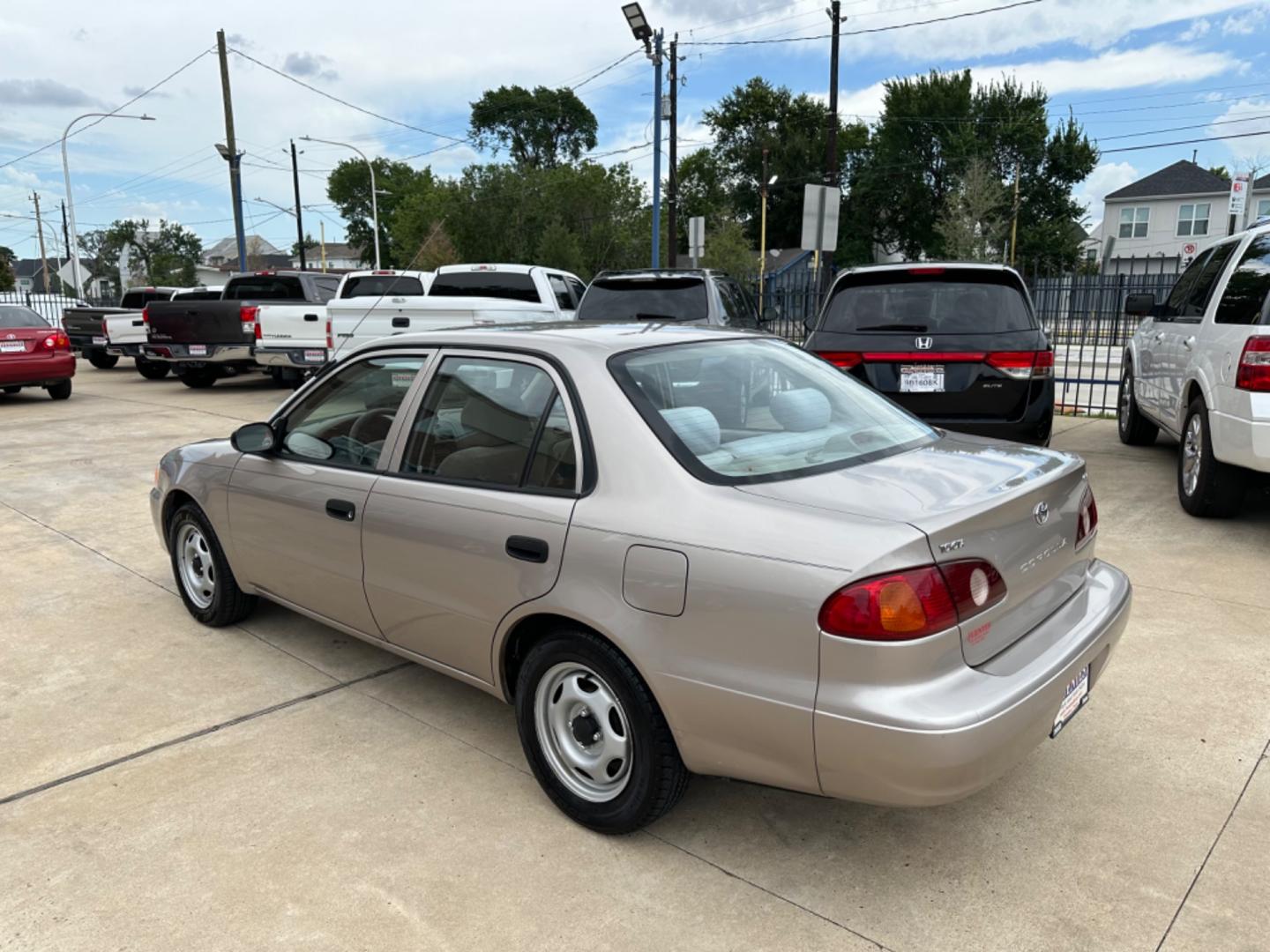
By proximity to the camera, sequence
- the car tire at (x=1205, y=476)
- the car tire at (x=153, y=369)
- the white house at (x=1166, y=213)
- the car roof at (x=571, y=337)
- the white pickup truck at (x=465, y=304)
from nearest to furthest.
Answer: the car roof at (x=571, y=337)
the car tire at (x=1205, y=476)
the white pickup truck at (x=465, y=304)
the car tire at (x=153, y=369)
the white house at (x=1166, y=213)

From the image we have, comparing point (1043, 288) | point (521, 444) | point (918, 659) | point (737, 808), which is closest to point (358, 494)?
point (521, 444)

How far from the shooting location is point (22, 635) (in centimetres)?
456

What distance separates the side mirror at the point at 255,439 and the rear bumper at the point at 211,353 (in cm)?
1222

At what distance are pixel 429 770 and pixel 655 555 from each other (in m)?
1.36

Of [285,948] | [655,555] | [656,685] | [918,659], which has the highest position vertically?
[655,555]

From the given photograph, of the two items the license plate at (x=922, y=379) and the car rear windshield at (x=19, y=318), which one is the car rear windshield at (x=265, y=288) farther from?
the license plate at (x=922, y=379)

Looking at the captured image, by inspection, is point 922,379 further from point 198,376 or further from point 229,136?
point 229,136

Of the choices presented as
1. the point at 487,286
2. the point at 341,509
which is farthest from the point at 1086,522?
the point at 487,286

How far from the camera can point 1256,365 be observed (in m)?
5.17

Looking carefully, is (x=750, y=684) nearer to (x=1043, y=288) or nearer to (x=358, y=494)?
(x=358, y=494)

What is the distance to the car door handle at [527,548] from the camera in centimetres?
276

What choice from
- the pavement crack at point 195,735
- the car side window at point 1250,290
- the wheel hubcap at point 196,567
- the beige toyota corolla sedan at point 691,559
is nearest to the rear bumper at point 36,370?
the wheel hubcap at point 196,567

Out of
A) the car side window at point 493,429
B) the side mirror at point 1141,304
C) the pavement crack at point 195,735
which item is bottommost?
the pavement crack at point 195,735

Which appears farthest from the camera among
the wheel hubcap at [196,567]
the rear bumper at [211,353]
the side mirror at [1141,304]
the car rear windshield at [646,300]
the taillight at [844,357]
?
the rear bumper at [211,353]
